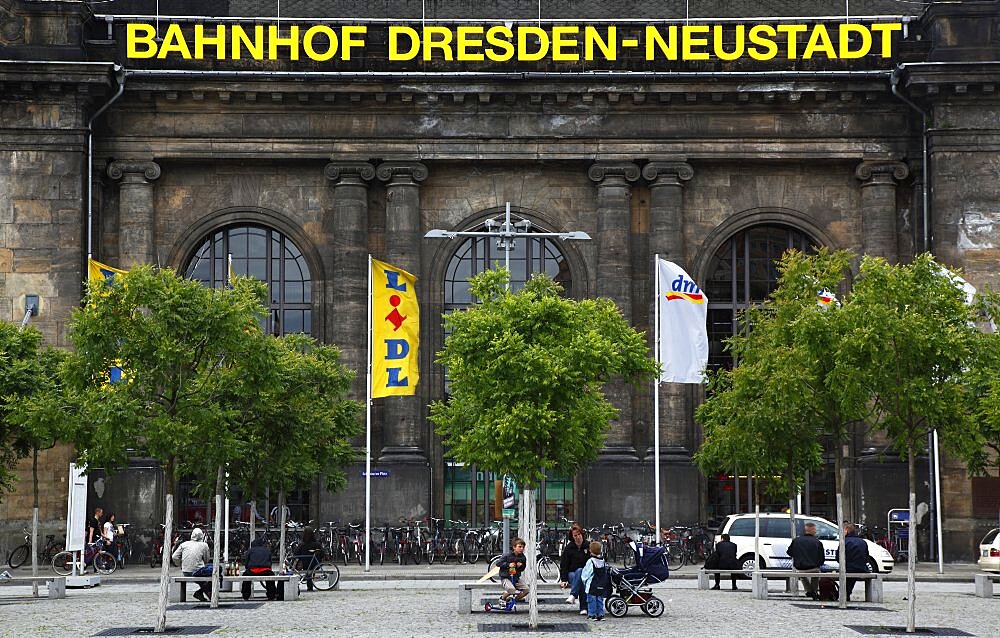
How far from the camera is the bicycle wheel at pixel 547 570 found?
41250mm

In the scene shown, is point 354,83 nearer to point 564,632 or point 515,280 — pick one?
point 515,280

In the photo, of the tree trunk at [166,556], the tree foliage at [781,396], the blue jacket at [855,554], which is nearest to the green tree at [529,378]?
the tree foliage at [781,396]

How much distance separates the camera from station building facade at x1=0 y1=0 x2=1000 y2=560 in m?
50.3

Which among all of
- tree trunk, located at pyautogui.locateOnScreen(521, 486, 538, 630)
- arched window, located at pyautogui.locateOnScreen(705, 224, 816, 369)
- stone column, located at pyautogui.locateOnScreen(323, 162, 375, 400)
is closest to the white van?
arched window, located at pyautogui.locateOnScreen(705, 224, 816, 369)

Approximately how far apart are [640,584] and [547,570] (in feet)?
33.7

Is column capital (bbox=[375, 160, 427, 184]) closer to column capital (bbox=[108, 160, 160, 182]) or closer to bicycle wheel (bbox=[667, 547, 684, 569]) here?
column capital (bbox=[108, 160, 160, 182])

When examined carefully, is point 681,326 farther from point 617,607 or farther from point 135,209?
point 617,607

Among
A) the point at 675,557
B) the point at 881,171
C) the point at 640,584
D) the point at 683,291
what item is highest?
the point at 881,171

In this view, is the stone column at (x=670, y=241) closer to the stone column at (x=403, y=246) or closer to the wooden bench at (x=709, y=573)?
the stone column at (x=403, y=246)

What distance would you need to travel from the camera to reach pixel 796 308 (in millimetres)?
38188

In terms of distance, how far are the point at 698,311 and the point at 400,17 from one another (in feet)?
47.2

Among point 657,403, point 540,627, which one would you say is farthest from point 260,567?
point 657,403

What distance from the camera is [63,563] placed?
4631 centimetres

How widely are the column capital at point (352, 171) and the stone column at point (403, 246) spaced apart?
362mm
